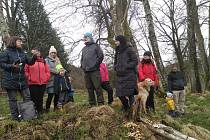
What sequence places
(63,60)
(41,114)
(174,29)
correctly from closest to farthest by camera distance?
(41,114)
(63,60)
(174,29)

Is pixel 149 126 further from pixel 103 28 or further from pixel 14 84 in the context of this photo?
pixel 103 28

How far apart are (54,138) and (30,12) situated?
23.0 metres

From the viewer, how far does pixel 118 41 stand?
978 cm

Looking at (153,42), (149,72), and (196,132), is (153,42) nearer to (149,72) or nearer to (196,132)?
(149,72)

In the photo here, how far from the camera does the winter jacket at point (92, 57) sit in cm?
997

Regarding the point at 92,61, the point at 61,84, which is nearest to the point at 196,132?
the point at 92,61

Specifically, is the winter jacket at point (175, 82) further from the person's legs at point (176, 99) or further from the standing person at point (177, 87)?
the person's legs at point (176, 99)

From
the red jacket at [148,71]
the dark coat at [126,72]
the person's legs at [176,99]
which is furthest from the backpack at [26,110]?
the person's legs at [176,99]

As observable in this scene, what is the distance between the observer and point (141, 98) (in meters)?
9.90

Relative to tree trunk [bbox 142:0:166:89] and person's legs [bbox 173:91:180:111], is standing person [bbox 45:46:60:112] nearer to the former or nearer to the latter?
person's legs [bbox 173:91:180:111]

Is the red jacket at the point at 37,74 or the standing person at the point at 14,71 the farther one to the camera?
the red jacket at the point at 37,74

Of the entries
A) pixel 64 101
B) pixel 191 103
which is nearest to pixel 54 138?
pixel 64 101

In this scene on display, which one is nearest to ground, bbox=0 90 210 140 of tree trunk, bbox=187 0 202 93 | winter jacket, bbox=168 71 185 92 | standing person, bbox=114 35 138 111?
standing person, bbox=114 35 138 111

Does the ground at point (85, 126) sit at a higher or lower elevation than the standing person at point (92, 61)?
lower
